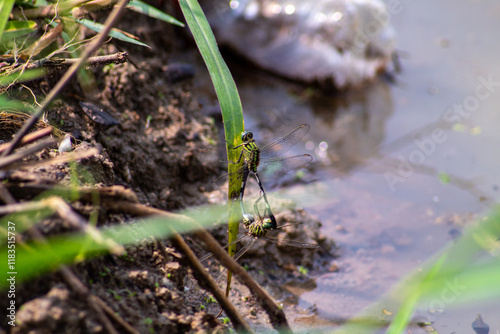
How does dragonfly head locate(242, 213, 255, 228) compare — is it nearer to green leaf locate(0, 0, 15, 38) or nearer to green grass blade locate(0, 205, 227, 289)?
green grass blade locate(0, 205, 227, 289)

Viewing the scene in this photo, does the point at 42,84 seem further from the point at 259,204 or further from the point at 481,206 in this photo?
the point at 481,206

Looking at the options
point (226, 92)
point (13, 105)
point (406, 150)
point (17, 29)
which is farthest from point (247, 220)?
point (406, 150)

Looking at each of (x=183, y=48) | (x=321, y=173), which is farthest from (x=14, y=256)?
(x=183, y=48)

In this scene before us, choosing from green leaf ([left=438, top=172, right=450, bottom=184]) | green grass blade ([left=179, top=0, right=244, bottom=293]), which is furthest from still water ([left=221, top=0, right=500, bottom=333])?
green grass blade ([left=179, top=0, right=244, bottom=293])

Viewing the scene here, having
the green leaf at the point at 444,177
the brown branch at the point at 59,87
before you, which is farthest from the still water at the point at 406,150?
the brown branch at the point at 59,87

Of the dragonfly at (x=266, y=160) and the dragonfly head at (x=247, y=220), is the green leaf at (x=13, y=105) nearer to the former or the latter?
the dragonfly at (x=266, y=160)
